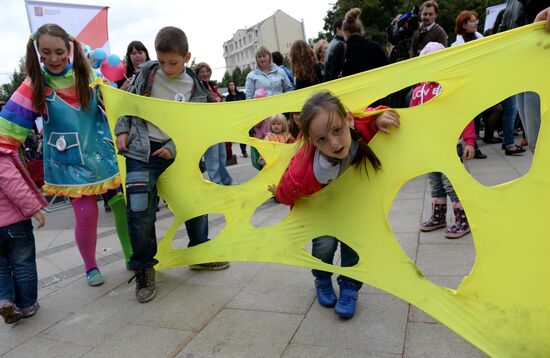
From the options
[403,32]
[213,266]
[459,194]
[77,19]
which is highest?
[77,19]

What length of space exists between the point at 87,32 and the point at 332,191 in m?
4.62

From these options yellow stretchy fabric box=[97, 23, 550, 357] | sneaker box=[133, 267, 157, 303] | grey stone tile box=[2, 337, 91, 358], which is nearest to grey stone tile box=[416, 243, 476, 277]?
yellow stretchy fabric box=[97, 23, 550, 357]

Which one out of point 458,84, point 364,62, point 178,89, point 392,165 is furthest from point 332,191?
point 364,62

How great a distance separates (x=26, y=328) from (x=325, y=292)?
190 cm

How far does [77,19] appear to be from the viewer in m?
5.15

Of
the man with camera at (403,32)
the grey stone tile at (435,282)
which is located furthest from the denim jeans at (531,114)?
the man with camera at (403,32)

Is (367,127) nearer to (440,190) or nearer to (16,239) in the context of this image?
(440,190)

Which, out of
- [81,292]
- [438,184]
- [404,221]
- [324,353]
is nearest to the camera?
[324,353]

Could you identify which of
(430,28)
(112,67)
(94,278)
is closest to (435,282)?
(94,278)

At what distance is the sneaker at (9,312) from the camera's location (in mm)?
2492

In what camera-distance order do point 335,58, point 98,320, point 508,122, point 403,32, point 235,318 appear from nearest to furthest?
point 235,318, point 98,320, point 335,58, point 403,32, point 508,122

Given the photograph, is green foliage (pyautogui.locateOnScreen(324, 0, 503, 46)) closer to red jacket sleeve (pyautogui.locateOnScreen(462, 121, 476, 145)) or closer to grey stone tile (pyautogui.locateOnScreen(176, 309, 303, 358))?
red jacket sleeve (pyautogui.locateOnScreen(462, 121, 476, 145))

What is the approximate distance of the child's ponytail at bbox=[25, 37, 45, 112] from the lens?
2682 mm

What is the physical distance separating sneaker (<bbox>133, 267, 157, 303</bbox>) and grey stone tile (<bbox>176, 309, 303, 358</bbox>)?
2.03 ft
